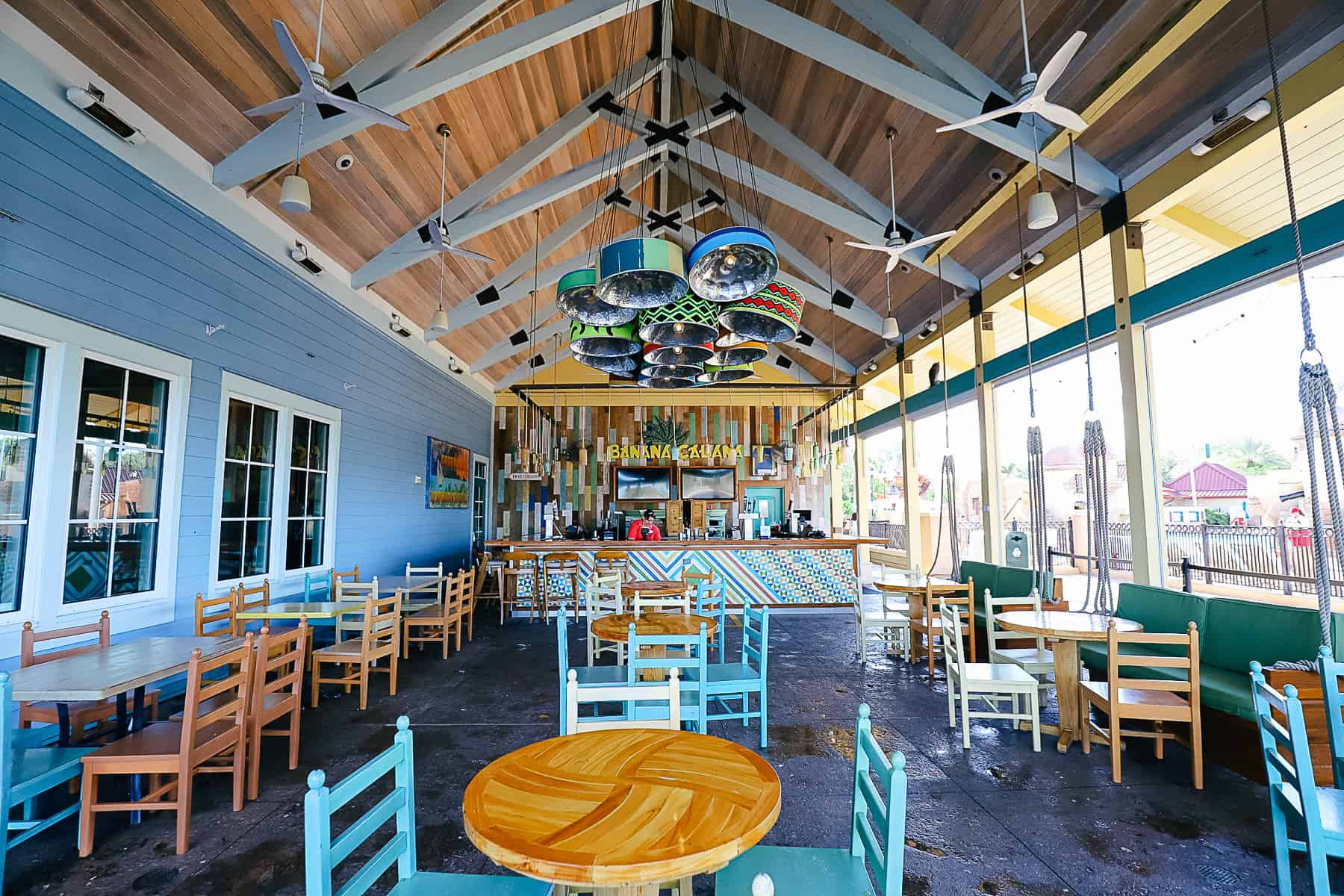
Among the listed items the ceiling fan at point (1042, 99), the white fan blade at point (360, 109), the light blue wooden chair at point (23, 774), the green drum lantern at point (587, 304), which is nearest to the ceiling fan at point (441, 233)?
the green drum lantern at point (587, 304)

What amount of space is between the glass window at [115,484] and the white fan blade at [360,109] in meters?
2.12

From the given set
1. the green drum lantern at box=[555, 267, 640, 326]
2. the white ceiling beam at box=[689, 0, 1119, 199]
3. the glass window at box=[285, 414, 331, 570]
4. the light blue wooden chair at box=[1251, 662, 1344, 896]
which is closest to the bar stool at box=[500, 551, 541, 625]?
the glass window at box=[285, 414, 331, 570]

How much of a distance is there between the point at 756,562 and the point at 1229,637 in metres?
5.37

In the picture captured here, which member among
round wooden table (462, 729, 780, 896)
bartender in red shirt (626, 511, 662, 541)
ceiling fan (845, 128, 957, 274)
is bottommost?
round wooden table (462, 729, 780, 896)

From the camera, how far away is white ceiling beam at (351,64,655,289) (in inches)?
258

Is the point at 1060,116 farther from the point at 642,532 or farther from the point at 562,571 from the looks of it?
the point at 642,532

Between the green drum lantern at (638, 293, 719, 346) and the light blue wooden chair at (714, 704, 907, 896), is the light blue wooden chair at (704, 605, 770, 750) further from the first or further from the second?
the green drum lantern at (638, 293, 719, 346)

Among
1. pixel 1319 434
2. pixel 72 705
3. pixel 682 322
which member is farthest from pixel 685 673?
pixel 1319 434

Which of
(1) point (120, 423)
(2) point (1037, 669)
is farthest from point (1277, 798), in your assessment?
(1) point (120, 423)

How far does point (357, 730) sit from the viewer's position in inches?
162

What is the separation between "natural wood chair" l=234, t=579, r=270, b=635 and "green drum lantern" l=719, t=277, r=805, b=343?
13.6 ft

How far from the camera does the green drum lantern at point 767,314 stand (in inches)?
167

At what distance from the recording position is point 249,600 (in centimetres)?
513

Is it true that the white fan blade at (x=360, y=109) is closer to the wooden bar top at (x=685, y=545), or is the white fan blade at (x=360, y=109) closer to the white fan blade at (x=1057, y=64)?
the white fan blade at (x=1057, y=64)
